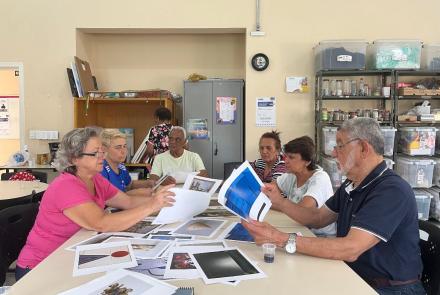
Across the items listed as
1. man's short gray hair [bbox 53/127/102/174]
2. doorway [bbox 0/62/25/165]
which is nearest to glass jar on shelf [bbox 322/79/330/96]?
man's short gray hair [bbox 53/127/102/174]

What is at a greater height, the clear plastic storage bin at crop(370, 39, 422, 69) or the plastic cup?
the clear plastic storage bin at crop(370, 39, 422, 69)

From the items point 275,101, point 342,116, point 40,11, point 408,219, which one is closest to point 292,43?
point 275,101

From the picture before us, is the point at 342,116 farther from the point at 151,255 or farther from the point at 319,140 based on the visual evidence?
the point at 151,255

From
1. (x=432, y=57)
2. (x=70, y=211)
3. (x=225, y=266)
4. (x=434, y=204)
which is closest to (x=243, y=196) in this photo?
(x=225, y=266)

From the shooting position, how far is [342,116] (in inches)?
186

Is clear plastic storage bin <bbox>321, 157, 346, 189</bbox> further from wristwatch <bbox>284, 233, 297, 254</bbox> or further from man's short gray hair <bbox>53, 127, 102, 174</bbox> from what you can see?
man's short gray hair <bbox>53, 127, 102, 174</bbox>

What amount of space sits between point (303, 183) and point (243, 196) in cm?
94

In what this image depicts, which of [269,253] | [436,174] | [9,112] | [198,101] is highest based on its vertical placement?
[198,101]

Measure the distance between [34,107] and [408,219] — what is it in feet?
16.2

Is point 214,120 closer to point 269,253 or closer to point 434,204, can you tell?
point 434,204

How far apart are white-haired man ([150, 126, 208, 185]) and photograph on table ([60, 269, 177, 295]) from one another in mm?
2520

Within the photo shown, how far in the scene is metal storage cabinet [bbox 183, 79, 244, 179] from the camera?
5195 millimetres

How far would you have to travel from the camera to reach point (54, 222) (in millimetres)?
1954

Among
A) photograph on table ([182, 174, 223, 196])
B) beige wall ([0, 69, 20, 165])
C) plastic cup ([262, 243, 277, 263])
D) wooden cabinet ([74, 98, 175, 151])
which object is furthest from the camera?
beige wall ([0, 69, 20, 165])
